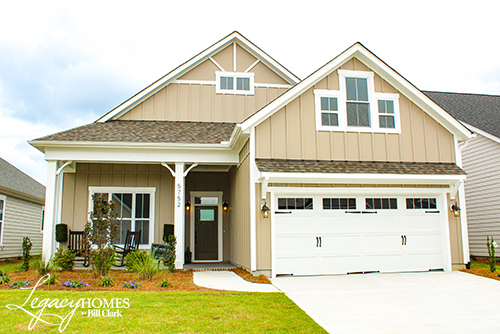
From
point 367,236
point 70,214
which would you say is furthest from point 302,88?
point 70,214

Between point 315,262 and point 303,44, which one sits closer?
point 315,262

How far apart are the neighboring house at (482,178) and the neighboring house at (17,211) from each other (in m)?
16.3

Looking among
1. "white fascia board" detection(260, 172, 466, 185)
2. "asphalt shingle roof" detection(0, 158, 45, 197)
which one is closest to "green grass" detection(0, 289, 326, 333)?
"white fascia board" detection(260, 172, 466, 185)

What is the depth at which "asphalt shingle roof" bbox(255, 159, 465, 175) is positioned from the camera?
30.8ft

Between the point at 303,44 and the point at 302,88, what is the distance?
67.8 ft

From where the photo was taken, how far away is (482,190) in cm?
1440

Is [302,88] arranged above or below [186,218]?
above

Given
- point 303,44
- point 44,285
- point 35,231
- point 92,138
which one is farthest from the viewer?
point 303,44

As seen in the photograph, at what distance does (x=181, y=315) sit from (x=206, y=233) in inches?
323

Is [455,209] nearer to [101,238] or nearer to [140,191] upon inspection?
[101,238]

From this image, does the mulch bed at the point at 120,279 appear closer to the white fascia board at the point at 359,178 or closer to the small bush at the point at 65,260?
the small bush at the point at 65,260

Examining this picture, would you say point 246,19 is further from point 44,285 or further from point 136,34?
point 44,285

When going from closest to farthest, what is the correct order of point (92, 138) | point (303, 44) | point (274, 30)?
point (92, 138), point (274, 30), point (303, 44)

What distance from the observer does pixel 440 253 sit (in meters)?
10.3
